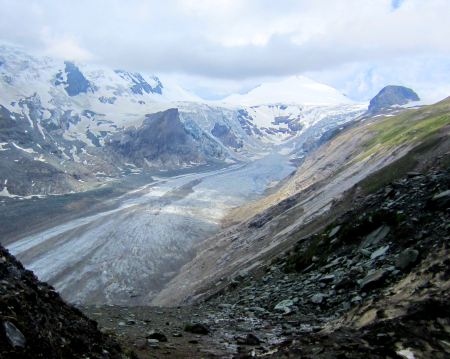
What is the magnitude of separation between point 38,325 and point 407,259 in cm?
1417

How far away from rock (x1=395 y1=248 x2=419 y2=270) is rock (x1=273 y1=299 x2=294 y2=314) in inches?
215

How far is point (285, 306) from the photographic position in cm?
2330

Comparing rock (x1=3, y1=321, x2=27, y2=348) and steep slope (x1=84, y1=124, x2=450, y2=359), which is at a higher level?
rock (x1=3, y1=321, x2=27, y2=348)

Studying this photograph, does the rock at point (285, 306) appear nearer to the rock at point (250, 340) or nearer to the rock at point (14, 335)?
the rock at point (250, 340)

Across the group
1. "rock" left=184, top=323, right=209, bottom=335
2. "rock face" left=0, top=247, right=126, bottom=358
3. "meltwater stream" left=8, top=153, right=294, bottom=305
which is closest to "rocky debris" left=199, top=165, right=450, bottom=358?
"rock" left=184, top=323, right=209, bottom=335

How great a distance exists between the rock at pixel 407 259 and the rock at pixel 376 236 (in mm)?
5398

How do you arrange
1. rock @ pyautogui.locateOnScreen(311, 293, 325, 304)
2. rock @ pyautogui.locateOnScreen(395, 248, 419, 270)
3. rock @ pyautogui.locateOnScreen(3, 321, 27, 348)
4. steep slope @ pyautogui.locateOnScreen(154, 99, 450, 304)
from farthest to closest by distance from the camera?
steep slope @ pyautogui.locateOnScreen(154, 99, 450, 304) < rock @ pyautogui.locateOnScreen(311, 293, 325, 304) < rock @ pyautogui.locateOnScreen(395, 248, 419, 270) < rock @ pyautogui.locateOnScreen(3, 321, 27, 348)

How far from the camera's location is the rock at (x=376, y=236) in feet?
83.1

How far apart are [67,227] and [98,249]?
123 feet

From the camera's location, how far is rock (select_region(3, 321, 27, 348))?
9.05 m

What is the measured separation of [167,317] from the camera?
23.9 m

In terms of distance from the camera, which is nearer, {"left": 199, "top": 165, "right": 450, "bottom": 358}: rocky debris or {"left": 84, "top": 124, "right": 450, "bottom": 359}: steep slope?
{"left": 84, "top": 124, "right": 450, "bottom": 359}: steep slope

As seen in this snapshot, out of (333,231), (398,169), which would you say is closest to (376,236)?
(333,231)

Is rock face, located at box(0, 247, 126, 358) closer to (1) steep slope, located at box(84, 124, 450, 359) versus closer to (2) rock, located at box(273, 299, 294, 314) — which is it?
(1) steep slope, located at box(84, 124, 450, 359)
